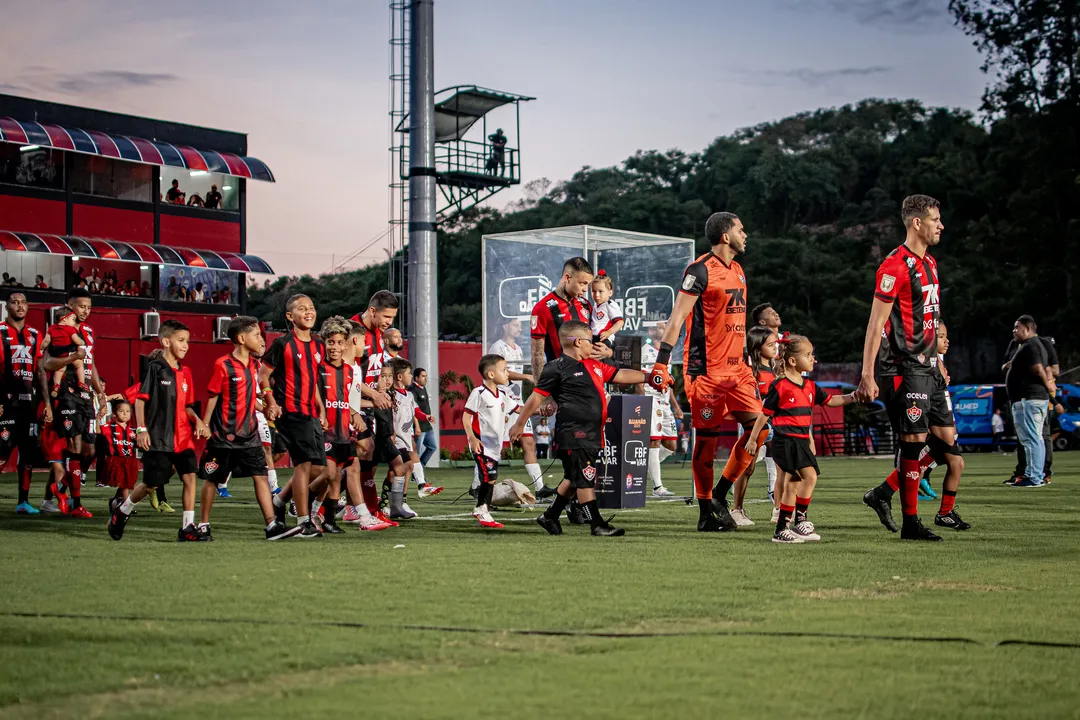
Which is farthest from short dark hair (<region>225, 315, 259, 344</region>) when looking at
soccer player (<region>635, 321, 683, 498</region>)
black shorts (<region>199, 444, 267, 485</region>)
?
soccer player (<region>635, 321, 683, 498</region>)

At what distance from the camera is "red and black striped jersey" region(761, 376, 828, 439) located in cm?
948

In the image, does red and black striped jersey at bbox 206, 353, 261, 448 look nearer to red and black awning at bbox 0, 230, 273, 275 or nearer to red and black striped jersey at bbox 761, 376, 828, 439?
red and black striped jersey at bbox 761, 376, 828, 439

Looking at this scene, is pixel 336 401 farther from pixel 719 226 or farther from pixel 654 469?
pixel 654 469

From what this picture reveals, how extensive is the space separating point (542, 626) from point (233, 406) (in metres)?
5.27

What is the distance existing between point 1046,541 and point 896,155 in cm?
6315

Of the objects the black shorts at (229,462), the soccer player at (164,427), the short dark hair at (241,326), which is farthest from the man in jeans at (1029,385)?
the soccer player at (164,427)

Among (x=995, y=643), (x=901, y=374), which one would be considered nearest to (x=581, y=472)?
(x=901, y=374)

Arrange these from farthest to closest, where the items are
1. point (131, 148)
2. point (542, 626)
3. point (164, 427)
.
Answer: point (131, 148)
point (164, 427)
point (542, 626)

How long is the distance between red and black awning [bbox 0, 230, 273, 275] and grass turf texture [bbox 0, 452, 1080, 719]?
80.8 feet

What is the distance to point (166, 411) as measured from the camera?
401 inches

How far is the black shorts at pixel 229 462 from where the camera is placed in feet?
32.1

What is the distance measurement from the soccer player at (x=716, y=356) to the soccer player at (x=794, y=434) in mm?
308

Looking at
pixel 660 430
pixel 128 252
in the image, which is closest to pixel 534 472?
pixel 660 430

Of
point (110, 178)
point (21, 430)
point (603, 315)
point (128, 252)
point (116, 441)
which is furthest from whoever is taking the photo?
point (110, 178)
